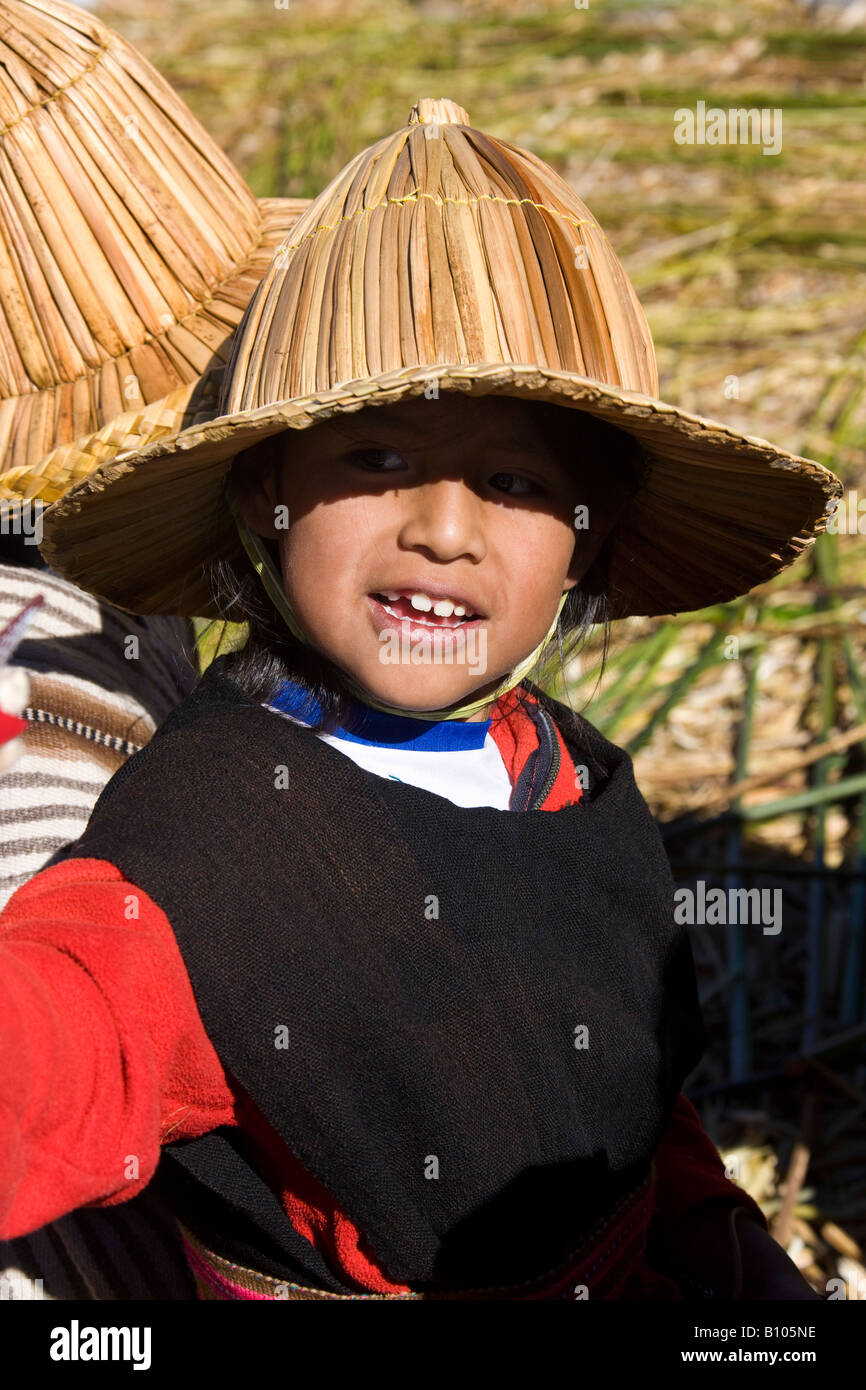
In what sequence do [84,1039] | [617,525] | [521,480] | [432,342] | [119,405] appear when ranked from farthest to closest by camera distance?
[119,405]
[617,525]
[521,480]
[432,342]
[84,1039]

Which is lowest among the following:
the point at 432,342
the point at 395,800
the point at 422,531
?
the point at 395,800

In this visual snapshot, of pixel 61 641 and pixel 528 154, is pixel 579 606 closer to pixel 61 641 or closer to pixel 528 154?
pixel 528 154

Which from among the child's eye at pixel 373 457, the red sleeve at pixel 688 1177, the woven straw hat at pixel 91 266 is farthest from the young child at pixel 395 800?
the woven straw hat at pixel 91 266

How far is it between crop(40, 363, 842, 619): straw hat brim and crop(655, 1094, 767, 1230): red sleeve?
628 mm

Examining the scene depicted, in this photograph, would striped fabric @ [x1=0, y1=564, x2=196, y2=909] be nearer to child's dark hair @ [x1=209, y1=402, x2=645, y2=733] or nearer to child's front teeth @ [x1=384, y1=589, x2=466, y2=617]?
child's dark hair @ [x1=209, y1=402, x2=645, y2=733]

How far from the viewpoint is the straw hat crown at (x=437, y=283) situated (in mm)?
1287

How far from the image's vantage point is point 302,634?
145 centimetres

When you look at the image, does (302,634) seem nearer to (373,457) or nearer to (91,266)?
(373,457)

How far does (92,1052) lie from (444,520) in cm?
54

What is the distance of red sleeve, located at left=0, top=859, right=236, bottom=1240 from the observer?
3.27ft

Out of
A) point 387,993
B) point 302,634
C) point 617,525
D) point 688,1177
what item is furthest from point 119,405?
point 688,1177

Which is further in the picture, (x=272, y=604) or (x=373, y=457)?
(x=272, y=604)

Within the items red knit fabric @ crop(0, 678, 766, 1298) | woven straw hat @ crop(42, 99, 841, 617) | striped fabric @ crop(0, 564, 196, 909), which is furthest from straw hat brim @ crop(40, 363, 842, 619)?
red knit fabric @ crop(0, 678, 766, 1298)

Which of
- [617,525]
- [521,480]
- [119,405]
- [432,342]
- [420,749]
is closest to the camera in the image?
[432,342]
